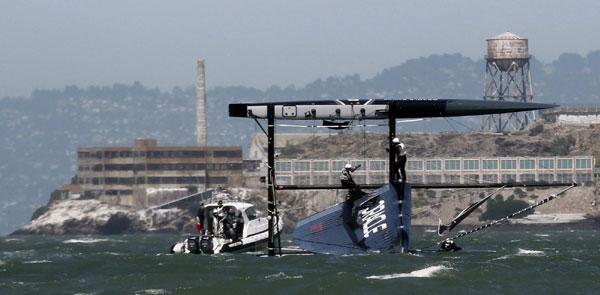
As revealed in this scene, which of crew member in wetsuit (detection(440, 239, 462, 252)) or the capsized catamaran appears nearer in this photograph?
the capsized catamaran

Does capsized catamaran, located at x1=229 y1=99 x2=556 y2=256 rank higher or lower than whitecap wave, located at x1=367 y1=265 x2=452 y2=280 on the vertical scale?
higher

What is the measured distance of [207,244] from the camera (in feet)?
214

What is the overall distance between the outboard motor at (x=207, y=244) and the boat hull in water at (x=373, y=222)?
1146cm

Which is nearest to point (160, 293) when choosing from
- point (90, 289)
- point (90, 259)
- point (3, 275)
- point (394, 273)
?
point (90, 289)

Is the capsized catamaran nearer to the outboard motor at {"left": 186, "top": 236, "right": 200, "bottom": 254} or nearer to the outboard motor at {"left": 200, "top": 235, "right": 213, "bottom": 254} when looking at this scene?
the outboard motor at {"left": 200, "top": 235, "right": 213, "bottom": 254}

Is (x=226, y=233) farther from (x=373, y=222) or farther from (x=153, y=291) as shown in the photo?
(x=153, y=291)

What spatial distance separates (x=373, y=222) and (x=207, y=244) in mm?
14955

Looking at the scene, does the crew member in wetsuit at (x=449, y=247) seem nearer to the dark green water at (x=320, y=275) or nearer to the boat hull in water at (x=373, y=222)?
the dark green water at (x=320, y=275)

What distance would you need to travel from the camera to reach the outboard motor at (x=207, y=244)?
6506 centimetres

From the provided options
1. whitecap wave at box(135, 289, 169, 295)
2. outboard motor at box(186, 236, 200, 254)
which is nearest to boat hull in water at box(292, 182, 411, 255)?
whitecap wave at box(135, 289, 169, 295)

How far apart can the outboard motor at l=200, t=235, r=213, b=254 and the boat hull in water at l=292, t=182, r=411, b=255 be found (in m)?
11.5

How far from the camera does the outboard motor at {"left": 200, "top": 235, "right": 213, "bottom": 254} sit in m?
65.1

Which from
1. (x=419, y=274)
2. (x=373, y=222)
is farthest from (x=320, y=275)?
(x=373, y=222)

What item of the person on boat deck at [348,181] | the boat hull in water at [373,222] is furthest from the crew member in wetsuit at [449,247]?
the person on boat deck at [348,181]
